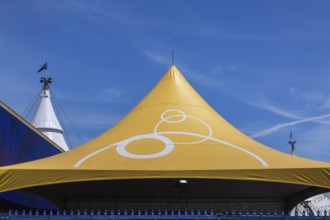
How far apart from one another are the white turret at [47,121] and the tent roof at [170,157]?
1423 cm

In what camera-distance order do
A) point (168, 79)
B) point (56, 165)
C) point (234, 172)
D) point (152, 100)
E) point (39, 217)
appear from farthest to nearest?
point (168, 79) < point (152, 100) < point (56, 165) < point (234, 172) < point (39, 217)

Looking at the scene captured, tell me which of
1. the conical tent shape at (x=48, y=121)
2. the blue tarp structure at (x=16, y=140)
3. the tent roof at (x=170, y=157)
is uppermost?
the conical tent shape at (x=48, y=121)

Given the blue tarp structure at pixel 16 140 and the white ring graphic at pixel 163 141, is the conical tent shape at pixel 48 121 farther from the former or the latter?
the white ring graphic at pixel 163 141

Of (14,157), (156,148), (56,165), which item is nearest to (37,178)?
(56,165)

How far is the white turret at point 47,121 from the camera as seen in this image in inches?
882

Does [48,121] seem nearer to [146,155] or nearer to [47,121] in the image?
[47,121]

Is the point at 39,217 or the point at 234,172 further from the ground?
the point at 234,172

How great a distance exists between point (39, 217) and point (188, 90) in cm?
482

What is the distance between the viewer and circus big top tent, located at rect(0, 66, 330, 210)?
6.28 meters

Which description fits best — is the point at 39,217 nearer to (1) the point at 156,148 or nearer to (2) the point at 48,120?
(1) the point at 156,148

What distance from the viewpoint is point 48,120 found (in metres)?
22.8

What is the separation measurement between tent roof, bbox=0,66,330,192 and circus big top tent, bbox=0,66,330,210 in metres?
0.01

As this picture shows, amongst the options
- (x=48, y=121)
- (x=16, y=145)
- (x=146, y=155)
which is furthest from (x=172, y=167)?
(x=48, y=121)

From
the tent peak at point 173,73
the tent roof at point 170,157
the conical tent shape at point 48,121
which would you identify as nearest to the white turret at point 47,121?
the conical tent shape at point 48,121
